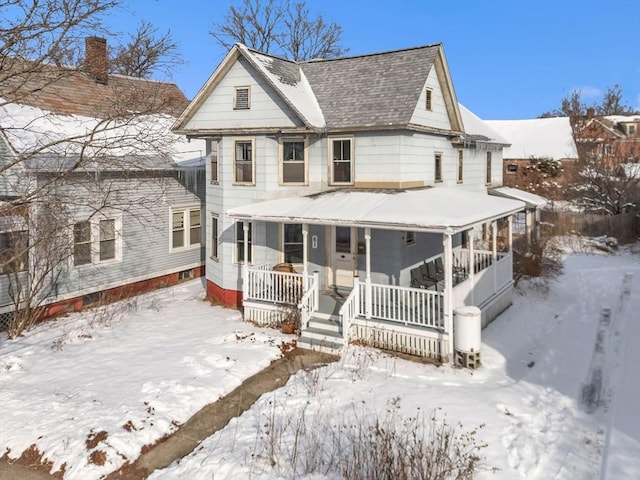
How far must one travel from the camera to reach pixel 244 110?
15.1 metres

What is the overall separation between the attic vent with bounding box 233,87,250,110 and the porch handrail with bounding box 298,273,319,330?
6058 mm

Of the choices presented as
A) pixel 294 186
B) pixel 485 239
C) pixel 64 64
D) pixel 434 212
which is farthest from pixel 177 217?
pixel 485 239

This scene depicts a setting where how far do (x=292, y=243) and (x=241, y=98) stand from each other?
15.7ft

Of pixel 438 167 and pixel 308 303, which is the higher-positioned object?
pixel 438 167

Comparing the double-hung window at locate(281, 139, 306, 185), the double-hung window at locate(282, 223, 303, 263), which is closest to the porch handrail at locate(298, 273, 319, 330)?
the double-hung window at locate(282, 223, 303, 263)

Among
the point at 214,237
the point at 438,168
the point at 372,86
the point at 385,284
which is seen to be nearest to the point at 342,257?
the point at 385,284

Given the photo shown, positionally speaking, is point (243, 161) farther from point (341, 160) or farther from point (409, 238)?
point (409, 238)

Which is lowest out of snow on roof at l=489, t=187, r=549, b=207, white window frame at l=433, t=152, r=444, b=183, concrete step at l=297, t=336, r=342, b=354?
concrete step at l=297, t=336, r=342, b=354

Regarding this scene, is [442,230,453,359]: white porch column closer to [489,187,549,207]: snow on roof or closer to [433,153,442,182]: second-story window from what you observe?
[433,153,442,182]: second-story window

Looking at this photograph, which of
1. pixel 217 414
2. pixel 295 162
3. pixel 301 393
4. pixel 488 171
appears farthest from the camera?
pixel 488 171

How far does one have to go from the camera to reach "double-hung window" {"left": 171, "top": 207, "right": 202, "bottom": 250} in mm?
19047

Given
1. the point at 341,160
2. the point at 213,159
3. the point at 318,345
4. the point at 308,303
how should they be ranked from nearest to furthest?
the point at 318,345, the point at 308,303, the point at 341,160, the point at 213,159

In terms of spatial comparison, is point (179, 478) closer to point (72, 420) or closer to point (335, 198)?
point (72, 420)

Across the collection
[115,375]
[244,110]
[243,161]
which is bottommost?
[115,375]
